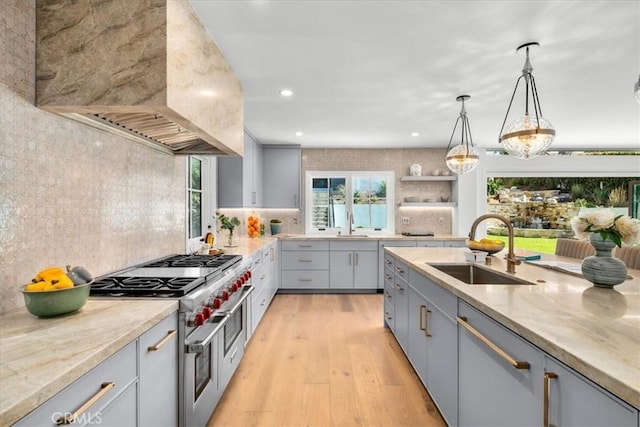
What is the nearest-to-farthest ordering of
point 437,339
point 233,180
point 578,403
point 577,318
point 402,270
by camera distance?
point 578,403
point 577,318
point 437,339
point 402,270
point 233,180

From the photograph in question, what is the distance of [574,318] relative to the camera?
44.7 inches

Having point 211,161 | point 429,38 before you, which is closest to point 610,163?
point 429,38

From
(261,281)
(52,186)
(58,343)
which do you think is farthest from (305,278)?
(58,343)

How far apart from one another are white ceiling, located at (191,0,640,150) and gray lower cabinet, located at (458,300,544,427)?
65.7 inches

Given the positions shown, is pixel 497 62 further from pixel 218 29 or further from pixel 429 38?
pixel 218 29

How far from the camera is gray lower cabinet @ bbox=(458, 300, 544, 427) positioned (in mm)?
1040

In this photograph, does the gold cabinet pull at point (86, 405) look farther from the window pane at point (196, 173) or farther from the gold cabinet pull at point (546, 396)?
the window pane at point (196, 173)

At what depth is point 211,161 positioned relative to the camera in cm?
411

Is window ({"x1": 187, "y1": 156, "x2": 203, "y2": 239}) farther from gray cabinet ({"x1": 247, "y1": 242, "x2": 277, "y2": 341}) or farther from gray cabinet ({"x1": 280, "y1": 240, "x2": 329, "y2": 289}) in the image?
gray cabinet ({"x1": 280, "y1": 240, "x2": 329, "y2": 289})

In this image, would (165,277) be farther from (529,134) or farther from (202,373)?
(529,134)

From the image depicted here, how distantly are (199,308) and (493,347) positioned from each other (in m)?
1.29

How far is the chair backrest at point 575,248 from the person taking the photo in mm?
2914

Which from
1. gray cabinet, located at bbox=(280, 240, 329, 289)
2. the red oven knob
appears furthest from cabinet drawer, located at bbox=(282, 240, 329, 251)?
the red oven knob

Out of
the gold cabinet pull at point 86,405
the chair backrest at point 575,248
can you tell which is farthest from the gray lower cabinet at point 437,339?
the chair backrest at point 575,248
